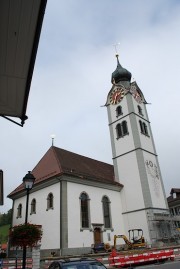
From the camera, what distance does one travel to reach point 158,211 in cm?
3039

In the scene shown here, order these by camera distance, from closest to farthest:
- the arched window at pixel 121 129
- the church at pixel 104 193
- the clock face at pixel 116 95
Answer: the church at pixel 104 193 → the arched window at pixel 121 129 → the clock face at pixel 116 95

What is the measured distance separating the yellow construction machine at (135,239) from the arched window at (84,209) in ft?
11.2

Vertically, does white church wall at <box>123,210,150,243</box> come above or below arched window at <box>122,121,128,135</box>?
below

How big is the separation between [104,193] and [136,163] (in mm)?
6079

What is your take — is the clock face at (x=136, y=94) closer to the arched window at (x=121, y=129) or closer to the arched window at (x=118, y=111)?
the arched window at (x=118, y=111)

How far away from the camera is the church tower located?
29.6 metres

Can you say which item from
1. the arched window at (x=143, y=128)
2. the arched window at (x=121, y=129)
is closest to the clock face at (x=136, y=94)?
the arched window at (x=143, y=128)

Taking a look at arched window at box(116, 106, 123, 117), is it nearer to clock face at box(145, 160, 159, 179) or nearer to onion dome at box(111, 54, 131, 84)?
onion dome at box(111, 54, 131, 84)

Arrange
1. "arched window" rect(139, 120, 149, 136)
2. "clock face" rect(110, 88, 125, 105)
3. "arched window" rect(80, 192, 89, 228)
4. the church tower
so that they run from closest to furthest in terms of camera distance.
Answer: "arched window" rect(80, 192, 89, 228)
the church tower
"arched window" rect(139, 120, 149, 136)
"clock face" rect(110, 88, 125, 105)

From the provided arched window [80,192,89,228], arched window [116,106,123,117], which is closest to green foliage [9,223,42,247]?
arched window [80,192,89,228]

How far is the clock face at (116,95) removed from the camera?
39125mm

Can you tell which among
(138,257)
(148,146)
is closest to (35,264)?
(138,257)

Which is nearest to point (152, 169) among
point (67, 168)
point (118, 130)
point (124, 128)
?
point (124, 128)

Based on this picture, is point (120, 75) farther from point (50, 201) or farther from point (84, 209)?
point (50, 201)
